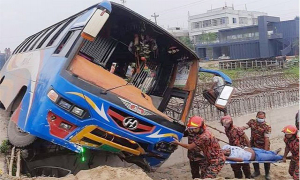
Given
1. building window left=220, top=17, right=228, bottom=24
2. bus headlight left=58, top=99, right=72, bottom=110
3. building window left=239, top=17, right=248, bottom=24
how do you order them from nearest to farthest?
bus headlight left=58, top=99, right=72, bottom=110 → building window left=220, top=17, right=228, bottom=24 → building window left=239, top=17, right=248, bottom=24

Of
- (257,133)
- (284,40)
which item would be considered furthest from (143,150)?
(284,40)

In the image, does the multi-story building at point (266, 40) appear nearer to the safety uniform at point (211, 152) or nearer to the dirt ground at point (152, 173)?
the dirt ground at point (152, 173)

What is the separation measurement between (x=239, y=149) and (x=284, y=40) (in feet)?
126

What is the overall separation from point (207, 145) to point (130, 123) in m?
1.39

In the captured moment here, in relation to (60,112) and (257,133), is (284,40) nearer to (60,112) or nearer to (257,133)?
(257,133)

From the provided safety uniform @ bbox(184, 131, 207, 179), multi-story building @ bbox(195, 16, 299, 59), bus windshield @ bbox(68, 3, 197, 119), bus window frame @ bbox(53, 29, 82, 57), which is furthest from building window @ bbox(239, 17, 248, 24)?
bus window frame @ bbox(53, 29, 82, 57)

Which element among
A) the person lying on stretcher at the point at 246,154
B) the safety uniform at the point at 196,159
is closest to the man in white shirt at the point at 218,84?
the safety uniform at the point at 196,159

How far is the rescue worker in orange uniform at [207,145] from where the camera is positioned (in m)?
5.85

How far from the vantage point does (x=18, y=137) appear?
617 centimetres

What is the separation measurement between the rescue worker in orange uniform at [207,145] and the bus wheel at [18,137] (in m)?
2.42

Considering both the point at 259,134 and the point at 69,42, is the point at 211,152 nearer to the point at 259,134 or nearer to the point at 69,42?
the point at 259,134

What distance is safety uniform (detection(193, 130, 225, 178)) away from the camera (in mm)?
5867

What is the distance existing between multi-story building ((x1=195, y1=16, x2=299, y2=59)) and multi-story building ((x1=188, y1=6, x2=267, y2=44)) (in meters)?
14.9

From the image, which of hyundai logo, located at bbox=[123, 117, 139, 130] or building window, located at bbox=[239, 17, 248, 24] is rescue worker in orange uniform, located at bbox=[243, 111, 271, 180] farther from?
building window, located at bbox=[239, 17, 248, 24]
